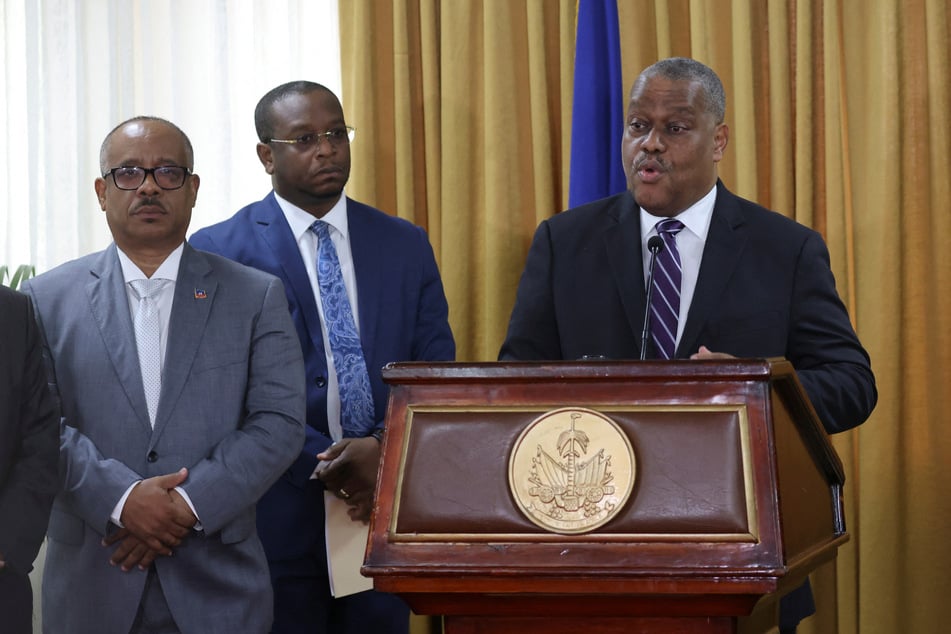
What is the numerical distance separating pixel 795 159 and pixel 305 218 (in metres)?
1.53

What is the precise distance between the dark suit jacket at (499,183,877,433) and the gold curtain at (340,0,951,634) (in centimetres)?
102

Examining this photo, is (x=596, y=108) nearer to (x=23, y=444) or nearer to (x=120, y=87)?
(x=120, y=87)

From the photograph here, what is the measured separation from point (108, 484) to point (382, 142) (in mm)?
1910

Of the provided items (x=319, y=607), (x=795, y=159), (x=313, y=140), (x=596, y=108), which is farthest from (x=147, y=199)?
(x=795, y=159)

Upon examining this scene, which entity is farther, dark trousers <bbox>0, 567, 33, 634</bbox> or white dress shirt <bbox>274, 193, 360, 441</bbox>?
white dress shirt <bbox>274, 193, 360, 441</bbox>

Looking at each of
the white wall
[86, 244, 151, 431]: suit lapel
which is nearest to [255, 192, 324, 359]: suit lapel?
[86, 244, 151, 431]: suit lapel

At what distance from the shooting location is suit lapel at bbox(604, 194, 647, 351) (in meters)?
2.46

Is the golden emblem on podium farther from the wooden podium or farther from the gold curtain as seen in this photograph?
the gold curtain

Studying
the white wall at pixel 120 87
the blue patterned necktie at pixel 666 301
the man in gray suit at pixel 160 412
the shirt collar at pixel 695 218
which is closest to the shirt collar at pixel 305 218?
the man in gray suit at pixel 160 412

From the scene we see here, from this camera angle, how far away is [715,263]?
8.07 feet

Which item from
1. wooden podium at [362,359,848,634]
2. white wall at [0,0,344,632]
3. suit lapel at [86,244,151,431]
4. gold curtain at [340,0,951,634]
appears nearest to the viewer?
wooden podium at [362,359,848,634]

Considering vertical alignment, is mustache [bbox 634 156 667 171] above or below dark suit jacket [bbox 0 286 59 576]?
above

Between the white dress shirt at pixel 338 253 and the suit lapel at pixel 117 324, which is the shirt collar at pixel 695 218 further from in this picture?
the suit lapel at pixel 117 324

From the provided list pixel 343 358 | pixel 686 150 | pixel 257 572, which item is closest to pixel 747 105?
pixel 686 150
